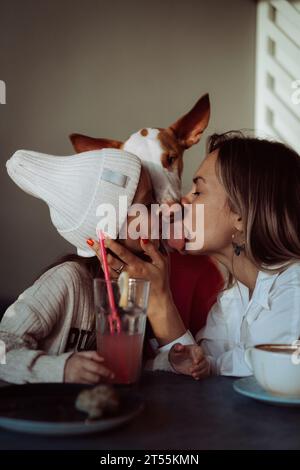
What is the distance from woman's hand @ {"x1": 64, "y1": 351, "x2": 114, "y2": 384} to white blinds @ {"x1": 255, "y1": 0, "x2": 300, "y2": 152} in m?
1.81

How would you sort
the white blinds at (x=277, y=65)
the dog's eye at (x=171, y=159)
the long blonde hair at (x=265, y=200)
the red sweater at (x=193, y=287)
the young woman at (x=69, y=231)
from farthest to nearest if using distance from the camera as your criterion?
the white blinds at (x=277, y=65)
the dog's eye at (x=171, y=159)
the red sweater at (x=193, y=287)
the long blonde hair at (x=265, y=200)
the young woman at (x=69, y=231)

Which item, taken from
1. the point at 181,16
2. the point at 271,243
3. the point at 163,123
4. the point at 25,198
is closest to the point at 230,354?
the point at 271,243

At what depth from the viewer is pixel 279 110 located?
99.8 inches

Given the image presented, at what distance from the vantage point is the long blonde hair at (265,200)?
1317mm

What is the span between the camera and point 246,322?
1230 mm

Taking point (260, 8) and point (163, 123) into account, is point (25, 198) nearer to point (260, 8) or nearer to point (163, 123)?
point (163, 123)

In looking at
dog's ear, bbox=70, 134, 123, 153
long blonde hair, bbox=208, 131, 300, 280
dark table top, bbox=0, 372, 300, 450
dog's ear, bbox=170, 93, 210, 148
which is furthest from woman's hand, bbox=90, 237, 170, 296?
dog's ear, bbox=170, 93, 210, 148

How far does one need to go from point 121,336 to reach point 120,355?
29 mm

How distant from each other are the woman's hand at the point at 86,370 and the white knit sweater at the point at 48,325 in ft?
0.05

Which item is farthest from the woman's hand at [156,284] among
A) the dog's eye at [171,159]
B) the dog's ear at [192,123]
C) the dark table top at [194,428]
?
the dog's ear at [192,123]

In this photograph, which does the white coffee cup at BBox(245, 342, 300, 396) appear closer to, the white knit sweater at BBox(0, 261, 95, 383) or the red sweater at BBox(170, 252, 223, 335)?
the white knit sweater at BBox(0, 261, 95, 383)

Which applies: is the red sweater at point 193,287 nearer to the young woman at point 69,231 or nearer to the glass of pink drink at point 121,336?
the young woman at point 69,231

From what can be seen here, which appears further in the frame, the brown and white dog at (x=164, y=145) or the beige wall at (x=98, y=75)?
the beige wall at (x=98, y=75)

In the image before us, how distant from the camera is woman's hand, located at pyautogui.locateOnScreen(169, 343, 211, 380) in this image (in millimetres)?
970
